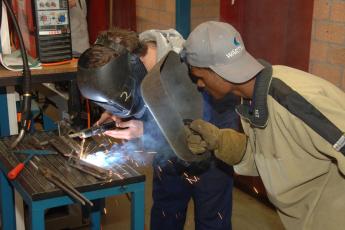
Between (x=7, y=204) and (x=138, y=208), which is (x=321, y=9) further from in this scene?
(x=7, y=204)

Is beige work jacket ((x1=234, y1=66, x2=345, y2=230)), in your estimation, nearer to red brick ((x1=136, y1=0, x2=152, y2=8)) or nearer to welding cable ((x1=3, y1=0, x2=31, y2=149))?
welding cable ((x1=3, y1=0, x2=31, y2=149))

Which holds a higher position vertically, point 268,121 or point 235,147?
point 268,121

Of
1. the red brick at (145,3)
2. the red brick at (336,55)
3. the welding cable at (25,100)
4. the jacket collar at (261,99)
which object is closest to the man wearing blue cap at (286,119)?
the jacket collar at (261,99)

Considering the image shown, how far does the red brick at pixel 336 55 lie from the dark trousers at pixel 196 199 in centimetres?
79

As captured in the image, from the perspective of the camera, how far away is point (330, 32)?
250 cm

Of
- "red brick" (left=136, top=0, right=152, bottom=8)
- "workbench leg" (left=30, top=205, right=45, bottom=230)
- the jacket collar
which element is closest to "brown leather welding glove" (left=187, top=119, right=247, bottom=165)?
the jacket collar

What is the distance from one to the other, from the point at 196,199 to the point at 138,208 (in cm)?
44

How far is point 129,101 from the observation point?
175 cm

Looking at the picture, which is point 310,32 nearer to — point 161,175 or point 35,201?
point 161,175

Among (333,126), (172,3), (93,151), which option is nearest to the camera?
(333,126)

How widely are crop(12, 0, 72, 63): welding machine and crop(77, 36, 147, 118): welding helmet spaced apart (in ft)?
1.95

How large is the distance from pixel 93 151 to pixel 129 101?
357 mm

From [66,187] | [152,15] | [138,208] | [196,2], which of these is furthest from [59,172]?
[152,15]

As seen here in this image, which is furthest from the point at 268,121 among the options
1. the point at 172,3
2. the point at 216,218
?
the point at 172,3
